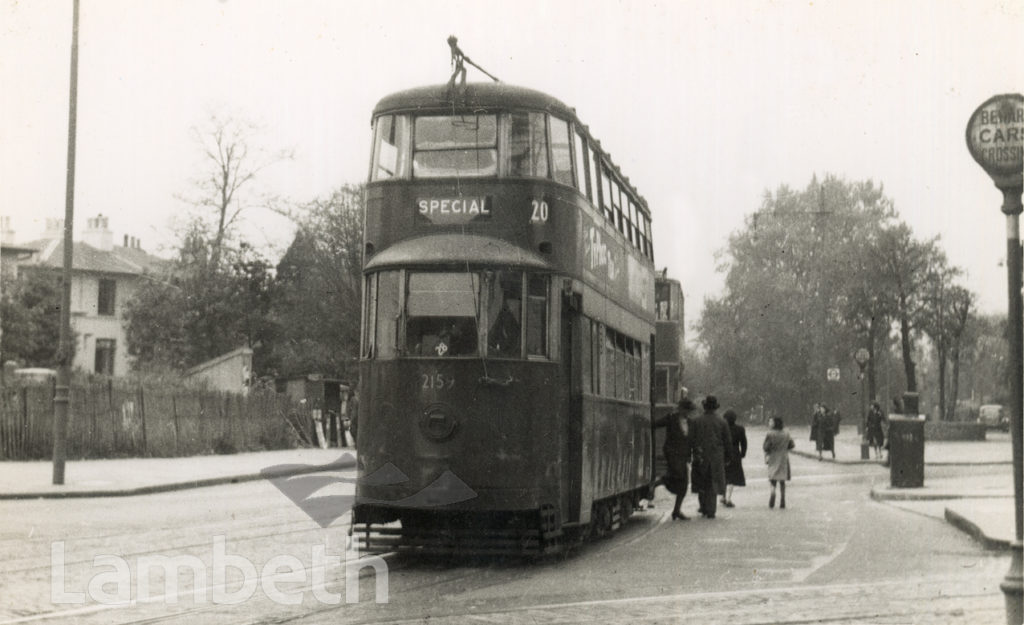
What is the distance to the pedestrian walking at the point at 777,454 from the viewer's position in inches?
874

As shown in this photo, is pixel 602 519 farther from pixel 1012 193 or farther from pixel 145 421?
pixel 145 421

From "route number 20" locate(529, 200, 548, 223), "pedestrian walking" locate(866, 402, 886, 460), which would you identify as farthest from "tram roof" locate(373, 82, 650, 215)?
"pedestrian walking" locate(866, 402, 886, 460)

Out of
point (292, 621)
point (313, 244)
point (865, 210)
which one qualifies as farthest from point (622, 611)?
point (865, 210)

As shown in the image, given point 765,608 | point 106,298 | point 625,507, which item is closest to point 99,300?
point 106,298

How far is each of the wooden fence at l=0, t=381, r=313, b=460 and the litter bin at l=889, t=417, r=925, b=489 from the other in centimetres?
1678

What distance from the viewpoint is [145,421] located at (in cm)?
3228

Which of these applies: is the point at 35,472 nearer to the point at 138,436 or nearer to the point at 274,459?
the point at 138,436

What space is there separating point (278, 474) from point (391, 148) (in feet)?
33.8

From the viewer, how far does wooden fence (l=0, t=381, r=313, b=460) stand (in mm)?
Result: 28234

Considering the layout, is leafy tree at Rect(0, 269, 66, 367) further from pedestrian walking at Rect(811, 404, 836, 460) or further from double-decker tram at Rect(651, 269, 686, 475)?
double-decker tram at Rect(651, 269, 686, 475)

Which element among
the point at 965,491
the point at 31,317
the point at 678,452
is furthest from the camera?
the point at 31,317

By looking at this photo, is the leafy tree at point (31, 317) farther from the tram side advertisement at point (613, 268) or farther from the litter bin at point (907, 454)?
the tram side advertisement at point (613, 268)

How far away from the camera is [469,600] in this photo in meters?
10.6

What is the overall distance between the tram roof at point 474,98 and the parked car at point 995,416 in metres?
61.1
